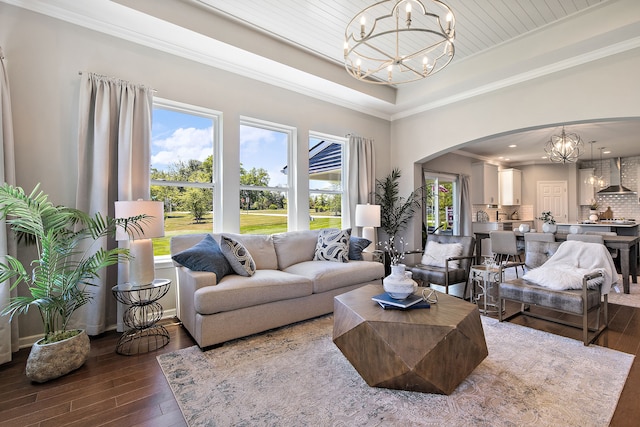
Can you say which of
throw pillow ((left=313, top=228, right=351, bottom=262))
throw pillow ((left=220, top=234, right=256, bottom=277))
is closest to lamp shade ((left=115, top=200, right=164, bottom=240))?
throw pillow ((left=220, top=234, right=256, bottom=277))

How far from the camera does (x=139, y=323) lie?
9.67ft

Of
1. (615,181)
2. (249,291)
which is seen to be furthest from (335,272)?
(615,181)

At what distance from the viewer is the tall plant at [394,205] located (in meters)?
5.56

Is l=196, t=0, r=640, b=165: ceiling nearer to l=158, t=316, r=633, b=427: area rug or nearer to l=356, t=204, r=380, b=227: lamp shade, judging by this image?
l=356, t=204, r=380, b=227: lamp shade

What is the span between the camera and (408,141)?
5.62 m

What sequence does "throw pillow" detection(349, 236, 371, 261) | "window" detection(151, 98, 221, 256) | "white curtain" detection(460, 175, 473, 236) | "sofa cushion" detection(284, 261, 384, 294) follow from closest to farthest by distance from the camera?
"sofa cushion" detection(284, 261, 384, 294) → "window" detection(151, 98, 221, 256) → "throw pillow" detection(349, 236, 371, 261) → "white curtain" detection(460, 175, 473, 236)

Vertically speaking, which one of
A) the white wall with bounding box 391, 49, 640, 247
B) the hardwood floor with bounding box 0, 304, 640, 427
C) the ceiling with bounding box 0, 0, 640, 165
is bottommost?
the hardwood floor with bounding box 0, 304, 640, 427

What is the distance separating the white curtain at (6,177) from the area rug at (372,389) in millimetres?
1235

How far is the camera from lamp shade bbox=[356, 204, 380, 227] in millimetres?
4742

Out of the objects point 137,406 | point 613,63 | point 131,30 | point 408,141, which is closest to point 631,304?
point 613,63

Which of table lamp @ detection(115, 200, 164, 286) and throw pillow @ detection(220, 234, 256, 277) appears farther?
throw pillow @ detection(220, 234, 256, 277)

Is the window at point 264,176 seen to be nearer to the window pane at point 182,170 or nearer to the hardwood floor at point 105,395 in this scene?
the window pane at point 182,170

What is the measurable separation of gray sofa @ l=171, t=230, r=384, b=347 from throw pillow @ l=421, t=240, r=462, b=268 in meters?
0.90

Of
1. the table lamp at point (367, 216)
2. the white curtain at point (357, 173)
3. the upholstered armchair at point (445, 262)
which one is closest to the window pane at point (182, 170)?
the table lamp at point (367, 216)
